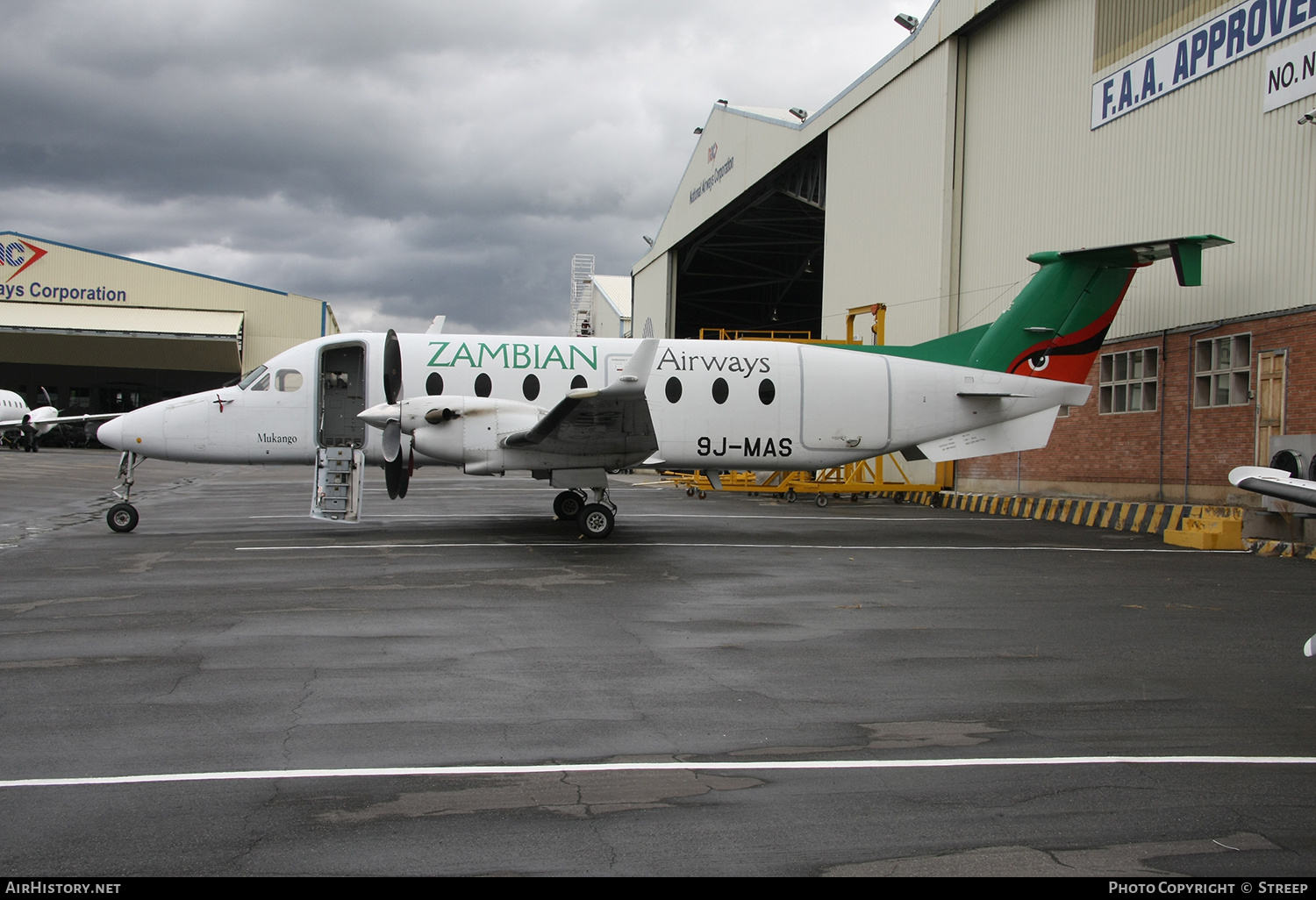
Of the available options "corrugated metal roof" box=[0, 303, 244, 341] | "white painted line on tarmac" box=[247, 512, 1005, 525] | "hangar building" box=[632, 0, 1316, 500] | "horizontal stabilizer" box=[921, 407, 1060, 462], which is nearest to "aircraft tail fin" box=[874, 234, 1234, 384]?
"horizontal stabilizer" box=[921, 407, 1060, 462]

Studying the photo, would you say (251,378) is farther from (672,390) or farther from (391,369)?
(672,390)

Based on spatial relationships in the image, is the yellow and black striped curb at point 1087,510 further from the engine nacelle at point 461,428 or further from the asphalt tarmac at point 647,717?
the engine nacelle at point 461,428

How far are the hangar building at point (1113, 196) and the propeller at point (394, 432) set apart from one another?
1412 cm

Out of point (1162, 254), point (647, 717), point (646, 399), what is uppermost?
point (1162, 254)

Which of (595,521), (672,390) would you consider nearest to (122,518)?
(595,521)

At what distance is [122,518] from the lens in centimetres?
1453

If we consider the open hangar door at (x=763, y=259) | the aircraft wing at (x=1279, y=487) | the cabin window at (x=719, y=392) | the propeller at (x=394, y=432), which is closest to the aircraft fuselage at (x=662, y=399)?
the cabin window at (x=719, y=392)

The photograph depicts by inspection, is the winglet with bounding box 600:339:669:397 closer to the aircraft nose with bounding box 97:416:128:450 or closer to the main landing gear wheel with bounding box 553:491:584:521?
the main landing gear wheel with bounding box 553:491:584:521

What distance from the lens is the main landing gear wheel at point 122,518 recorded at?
14.4m

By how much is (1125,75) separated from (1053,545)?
10572mm

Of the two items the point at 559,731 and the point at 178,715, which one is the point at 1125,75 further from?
the point at 178,715

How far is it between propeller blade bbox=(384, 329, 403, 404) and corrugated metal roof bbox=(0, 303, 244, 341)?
46.4 metres

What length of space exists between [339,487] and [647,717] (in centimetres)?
987

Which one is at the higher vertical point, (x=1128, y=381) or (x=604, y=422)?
(x=1128, y=381)
